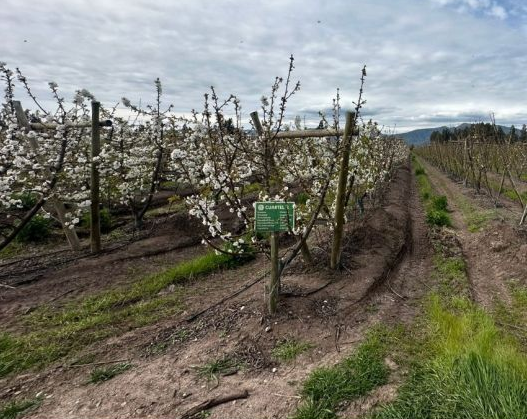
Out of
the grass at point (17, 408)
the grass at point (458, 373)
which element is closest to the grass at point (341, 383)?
the grass at point (458, 373)

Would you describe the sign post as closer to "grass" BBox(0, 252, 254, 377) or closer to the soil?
the soil

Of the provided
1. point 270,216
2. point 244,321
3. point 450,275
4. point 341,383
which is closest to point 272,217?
point 270,216

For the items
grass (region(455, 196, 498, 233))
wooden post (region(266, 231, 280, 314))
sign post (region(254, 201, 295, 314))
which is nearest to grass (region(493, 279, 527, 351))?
wooden post (region(266, 231, 280, 314))

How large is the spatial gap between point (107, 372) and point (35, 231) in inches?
228

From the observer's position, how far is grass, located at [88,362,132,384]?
3.40m

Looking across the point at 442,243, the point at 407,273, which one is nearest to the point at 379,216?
the point at 442,243

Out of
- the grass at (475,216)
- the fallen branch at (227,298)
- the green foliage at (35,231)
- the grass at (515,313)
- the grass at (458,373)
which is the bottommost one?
the grass at (515,313)

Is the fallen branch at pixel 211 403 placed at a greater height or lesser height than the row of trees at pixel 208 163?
lesser

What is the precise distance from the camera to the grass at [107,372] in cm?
340

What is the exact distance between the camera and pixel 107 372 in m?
3.47

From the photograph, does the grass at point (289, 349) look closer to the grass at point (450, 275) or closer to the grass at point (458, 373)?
the grass at point (458, 373)

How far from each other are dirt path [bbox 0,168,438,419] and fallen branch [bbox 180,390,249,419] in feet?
0.17

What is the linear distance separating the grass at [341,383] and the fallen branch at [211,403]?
524 mm

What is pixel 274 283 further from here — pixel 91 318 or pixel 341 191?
pixel 91 318
